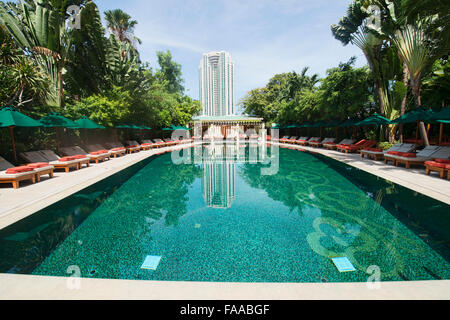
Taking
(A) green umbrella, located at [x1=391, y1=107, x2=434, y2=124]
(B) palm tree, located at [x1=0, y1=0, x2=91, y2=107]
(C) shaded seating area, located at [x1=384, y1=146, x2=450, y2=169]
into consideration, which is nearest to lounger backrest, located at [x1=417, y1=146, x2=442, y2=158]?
(C) shaded seating area, located at [x1=384, y1=146, x2=450, y2=169]

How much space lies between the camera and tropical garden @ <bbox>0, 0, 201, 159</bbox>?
1120 centimetres

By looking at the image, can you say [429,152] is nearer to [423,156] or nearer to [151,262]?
[423,156]

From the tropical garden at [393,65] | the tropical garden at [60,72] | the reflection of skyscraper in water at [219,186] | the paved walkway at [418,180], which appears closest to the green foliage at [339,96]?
the tropical garden at [393,65]

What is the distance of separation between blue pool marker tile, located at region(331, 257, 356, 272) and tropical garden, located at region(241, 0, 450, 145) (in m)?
9.86

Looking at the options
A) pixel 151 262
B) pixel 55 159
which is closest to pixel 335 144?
pixel 151 262

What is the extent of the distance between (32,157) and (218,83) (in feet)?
380

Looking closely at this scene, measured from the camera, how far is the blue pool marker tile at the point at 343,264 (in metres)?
2.92

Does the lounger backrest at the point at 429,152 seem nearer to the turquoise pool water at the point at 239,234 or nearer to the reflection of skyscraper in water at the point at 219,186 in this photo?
the turquoise pool water at the point at 239,234

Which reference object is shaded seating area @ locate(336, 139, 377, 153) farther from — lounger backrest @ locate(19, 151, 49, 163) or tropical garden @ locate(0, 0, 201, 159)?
lounger backrest @ locate(19, 151, 49, 163)

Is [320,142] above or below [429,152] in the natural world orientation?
above

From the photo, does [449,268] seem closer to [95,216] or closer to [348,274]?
[348,274]

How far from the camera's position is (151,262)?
3121 mm
